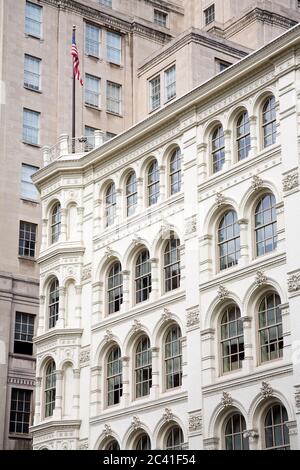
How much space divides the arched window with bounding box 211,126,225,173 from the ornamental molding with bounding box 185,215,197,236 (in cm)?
233

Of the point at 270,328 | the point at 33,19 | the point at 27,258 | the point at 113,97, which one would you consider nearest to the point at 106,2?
the point at 33,19

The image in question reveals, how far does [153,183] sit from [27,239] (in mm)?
17463

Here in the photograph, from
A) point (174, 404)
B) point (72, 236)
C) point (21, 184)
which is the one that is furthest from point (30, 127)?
point (174, 404)

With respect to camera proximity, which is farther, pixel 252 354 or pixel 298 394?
pixel 252 354

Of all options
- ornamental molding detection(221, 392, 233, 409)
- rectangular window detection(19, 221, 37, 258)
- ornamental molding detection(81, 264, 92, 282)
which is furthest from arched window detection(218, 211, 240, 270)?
rectangular window detection(19, 221, 37, 258)

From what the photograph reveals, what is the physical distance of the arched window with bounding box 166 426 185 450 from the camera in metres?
46.4

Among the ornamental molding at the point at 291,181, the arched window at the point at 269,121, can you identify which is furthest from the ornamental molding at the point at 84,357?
the ornamental molding at the point at 291,181

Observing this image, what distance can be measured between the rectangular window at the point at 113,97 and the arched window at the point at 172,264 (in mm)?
25666

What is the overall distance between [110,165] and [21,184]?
583 inches

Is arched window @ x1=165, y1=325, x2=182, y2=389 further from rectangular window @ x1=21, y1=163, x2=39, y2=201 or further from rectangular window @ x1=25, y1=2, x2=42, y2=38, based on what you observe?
rectangular window @ x1=25, y1=2, x2=42, y2=38

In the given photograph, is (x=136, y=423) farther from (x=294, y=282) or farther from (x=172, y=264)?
(x=294, y=282)

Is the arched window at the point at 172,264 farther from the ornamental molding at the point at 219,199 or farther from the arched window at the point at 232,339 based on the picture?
the arched window at the point at 232,339
